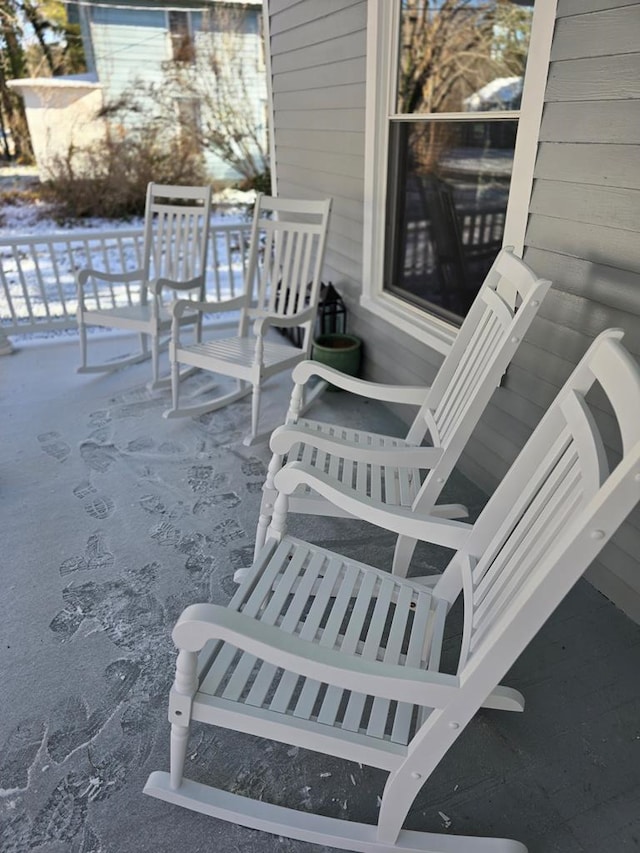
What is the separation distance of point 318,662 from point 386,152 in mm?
2479

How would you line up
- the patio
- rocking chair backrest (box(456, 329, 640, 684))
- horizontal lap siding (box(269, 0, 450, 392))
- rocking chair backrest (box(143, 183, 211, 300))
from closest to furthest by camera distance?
1. rocking chair backrest (box(456, 329, 640, 684))
2. the patio
3. horizontal lap siding (box(269, 0, 450, 392))
4. rocking chair backrest (box(143, 183, 211, 300))

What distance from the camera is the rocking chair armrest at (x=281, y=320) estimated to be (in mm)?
2648

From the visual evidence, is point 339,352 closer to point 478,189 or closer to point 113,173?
point 478,189

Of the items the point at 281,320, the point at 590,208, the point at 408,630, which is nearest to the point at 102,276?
the point at 281,320

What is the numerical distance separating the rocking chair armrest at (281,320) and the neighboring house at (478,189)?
35 centimetres

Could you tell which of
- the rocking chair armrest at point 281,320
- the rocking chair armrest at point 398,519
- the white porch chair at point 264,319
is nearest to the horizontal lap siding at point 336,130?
the white porch chair at point 264,319

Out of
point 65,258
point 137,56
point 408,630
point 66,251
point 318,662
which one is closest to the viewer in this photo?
point 318,662

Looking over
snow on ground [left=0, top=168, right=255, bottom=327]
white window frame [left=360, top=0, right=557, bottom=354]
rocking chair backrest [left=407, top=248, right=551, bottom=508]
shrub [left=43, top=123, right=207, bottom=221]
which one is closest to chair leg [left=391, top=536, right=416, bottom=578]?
rocking chair backrest [left=407, top=248, right=551, bottom=508]

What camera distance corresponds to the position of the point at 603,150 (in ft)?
5.12

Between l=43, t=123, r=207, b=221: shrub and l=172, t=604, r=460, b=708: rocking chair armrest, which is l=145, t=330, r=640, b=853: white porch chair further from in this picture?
l=43, t=123, r=207, b=221: shrub

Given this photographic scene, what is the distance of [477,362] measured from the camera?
67.6 inches

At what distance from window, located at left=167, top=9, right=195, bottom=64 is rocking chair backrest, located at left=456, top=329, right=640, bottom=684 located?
804 centimetres

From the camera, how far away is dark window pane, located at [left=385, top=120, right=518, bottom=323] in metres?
2.68

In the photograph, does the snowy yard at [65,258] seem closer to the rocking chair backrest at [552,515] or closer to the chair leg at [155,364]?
the chair leg at [155,364]
